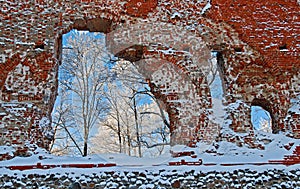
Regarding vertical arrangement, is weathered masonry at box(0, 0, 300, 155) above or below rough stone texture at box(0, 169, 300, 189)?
above

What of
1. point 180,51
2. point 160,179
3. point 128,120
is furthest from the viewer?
point 128,120

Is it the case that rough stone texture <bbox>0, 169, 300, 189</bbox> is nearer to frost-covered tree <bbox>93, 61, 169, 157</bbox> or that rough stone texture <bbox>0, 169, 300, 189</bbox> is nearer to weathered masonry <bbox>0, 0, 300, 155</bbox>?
weathered masonry <bbox>0, 0, 300, 155</bbox>

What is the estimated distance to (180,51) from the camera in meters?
7.69

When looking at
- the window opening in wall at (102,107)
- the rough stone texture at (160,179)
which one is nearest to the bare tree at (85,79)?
the window opening in wall at (102,107)

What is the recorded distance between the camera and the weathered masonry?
698cm

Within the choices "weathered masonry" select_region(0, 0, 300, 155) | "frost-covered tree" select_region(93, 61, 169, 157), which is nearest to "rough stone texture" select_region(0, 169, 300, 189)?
"weathered masonry" select_region(0, 0, 300, 155)

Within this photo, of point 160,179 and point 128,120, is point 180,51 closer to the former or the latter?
point 160,179

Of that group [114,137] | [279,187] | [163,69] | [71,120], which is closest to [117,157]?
[163,69]

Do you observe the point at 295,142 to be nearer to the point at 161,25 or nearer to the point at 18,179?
the point at 161,25

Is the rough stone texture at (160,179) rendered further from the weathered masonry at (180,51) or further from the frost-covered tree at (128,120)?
the frost-covered tree at (128,120)

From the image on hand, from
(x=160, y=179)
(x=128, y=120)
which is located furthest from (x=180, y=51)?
(x=128, y=120)

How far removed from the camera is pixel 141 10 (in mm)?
7809

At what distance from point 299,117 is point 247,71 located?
1.41 m

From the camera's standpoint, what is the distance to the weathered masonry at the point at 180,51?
6984 millimetres
